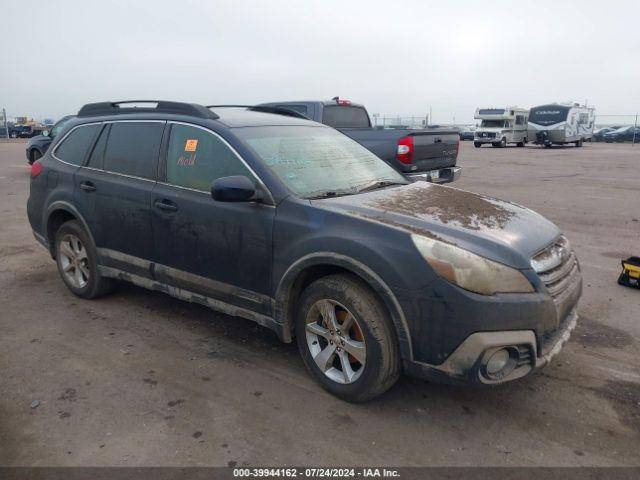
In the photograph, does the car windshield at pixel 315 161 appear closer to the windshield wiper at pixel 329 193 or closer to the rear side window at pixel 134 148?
the windshield wiper at pixel 329 193

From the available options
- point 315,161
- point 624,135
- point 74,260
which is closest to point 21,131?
point 74,260

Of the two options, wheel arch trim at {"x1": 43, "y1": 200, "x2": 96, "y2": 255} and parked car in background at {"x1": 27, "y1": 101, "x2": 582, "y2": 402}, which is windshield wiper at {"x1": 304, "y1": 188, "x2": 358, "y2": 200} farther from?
wheel arch trim at {"x1": 43, "y1": 200, "x2": 96, "y2": 255}

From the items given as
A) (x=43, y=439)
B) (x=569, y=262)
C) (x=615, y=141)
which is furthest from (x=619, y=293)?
(x=615, y=141)

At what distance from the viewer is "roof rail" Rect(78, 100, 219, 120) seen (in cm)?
418

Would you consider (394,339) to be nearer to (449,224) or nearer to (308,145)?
(449,224)

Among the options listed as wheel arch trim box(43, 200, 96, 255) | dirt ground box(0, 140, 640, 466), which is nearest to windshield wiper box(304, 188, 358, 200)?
dirt ground box(0, 140, 640, 466)

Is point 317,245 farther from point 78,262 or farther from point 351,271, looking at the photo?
point 78,262

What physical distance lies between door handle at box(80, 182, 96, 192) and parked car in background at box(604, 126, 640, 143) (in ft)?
154

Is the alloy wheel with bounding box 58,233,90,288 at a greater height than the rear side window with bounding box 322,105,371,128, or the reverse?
the rear side window with bounding box 322,105,371,128

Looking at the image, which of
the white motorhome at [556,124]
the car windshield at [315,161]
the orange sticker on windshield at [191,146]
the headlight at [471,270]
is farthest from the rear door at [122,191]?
the white motorhome at [556,124]

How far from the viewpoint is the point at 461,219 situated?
3.37 metres

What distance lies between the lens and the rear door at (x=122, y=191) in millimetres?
4336

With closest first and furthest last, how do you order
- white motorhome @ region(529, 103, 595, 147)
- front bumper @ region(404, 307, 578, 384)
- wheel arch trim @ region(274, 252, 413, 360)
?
front bumper @ region(404, 307, 578, 384) < wheel arch trim @ region(274, 252, 413, 360) < white motorhome @ region(529, 103, 595, 147)

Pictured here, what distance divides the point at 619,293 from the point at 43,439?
16.7 ft
